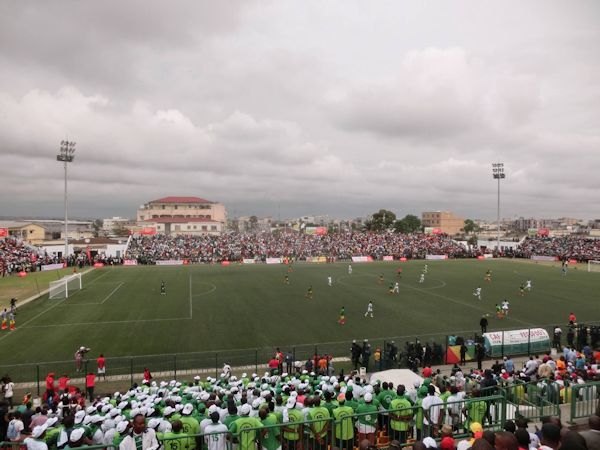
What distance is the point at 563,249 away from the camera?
79.2 m

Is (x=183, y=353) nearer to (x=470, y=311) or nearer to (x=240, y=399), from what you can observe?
(x=240, y=399)

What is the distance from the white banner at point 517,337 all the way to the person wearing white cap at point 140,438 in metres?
18.8

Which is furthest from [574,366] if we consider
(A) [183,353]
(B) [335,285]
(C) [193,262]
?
(C) [193,262]

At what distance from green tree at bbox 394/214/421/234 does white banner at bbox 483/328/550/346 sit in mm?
117222

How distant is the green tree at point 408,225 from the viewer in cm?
14073

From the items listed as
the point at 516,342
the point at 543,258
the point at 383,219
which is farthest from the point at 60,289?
the point at 383,219

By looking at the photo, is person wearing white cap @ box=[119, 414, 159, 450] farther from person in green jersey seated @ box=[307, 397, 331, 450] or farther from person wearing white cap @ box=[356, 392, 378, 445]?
person wearing white cap @ box=[356, 392, 378, 445]

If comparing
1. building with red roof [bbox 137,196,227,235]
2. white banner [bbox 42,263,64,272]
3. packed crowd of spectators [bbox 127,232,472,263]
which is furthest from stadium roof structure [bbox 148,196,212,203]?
white banner [bbox 42,263,64,272]

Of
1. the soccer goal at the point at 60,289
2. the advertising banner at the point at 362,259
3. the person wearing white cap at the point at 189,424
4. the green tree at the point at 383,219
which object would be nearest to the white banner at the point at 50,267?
the soccer goal at the point at 60,289

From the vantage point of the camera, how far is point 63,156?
187 feet

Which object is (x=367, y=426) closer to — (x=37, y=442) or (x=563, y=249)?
(x=37, y=442)

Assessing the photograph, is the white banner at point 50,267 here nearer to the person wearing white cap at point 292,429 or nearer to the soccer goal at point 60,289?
the soccer goal at point 60,289

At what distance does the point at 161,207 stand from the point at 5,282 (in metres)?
90.4

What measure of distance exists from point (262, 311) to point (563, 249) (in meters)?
72.8
